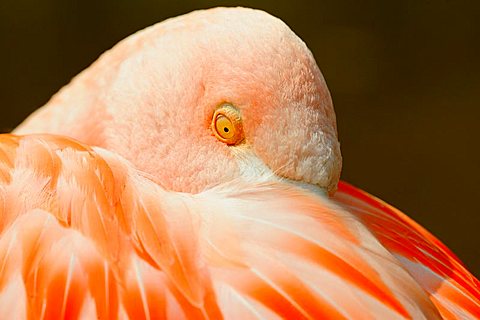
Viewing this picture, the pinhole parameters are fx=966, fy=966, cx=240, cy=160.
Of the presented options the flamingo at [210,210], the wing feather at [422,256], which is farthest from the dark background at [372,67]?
the flamingo at [210,210]

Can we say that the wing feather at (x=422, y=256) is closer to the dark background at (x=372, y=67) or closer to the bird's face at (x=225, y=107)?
the bird's face at (x=225, y=107)

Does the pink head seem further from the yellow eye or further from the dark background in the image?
the dark background

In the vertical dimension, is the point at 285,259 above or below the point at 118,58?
below

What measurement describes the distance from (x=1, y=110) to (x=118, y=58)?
2.31m

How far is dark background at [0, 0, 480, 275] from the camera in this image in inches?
162

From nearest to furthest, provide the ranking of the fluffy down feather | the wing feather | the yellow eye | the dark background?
the fluffy down feather, the wing feather, the yellow eye, the dark background

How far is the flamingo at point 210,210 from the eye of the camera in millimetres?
1388

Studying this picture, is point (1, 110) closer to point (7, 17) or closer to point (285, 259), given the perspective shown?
point (7, 17)

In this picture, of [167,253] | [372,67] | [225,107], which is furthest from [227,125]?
[372,67]

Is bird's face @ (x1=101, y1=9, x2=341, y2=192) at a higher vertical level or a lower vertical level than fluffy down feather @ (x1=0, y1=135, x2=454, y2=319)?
higher

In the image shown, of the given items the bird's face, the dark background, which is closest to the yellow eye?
the bird's face

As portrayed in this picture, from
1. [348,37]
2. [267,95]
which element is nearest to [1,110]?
[348,37]

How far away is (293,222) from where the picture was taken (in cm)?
151

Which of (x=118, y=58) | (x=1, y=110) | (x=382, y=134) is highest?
(x=118, y=58)
